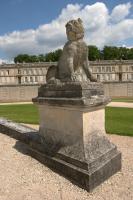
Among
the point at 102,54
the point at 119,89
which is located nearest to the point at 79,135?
the point at 119,89

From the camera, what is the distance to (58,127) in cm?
593

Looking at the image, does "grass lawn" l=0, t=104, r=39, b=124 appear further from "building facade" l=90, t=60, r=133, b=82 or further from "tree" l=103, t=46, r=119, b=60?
"tree" l=103, t=46, r=119, b=60

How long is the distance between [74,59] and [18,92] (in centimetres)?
3374

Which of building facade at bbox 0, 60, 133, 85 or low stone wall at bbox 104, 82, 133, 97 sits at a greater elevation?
building facade at bbox 0, 60, 133, 85

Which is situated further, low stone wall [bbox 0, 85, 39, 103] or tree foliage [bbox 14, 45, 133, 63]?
tree foliage [bbox 14, 45, 133, 63]

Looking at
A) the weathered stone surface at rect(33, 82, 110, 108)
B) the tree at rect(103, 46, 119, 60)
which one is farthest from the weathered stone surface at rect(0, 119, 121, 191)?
the tree at rect(103, 46, 119, 60)

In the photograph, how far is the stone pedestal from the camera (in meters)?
5.08

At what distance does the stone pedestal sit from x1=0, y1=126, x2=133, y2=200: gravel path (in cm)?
18

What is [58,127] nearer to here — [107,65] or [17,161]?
[17,161]

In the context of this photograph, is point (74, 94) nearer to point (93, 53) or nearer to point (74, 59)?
point (74, 59)

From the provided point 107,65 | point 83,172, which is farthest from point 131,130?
point 107,65

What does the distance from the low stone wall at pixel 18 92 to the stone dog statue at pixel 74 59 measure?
32.9 meters

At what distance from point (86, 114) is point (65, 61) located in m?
1.48

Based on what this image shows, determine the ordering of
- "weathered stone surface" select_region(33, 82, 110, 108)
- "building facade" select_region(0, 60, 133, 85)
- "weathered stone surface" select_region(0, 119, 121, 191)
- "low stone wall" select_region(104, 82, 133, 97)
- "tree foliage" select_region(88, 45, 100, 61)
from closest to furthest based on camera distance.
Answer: "weathered stone surface" select_region(0, 119, 121, 191) < "weathered stone surface" select_region(33, 82, 110, 108) < "low stone wall" select_region(104, 82, 133, 97) < "building facade" select_region(0, 60, 133, 85) < "tree foliage" select_region(88, 45, 100, 61)
